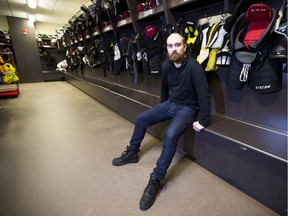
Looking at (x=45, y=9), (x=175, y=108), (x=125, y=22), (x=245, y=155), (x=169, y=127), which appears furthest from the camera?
(x=45, y=9)

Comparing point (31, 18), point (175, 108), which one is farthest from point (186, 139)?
point (31, 18)

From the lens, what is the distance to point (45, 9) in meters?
5.89

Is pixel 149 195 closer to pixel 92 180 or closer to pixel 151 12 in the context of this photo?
pixel 92 180

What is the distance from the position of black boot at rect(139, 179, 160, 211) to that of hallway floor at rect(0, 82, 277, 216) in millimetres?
40

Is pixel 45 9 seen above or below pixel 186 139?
above

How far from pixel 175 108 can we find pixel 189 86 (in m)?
0.25

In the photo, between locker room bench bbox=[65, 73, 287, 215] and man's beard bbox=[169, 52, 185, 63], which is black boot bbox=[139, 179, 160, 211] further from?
man's beard bbox=[169, 52, 185, 63]

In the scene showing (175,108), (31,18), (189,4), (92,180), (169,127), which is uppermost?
(31,18)

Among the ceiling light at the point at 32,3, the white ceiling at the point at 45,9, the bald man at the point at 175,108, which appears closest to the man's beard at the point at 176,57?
the bald man at the point at 175,108

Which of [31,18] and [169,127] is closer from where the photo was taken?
[169,127]

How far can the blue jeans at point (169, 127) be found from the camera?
138 centimetres

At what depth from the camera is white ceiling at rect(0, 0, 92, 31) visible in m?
5.18

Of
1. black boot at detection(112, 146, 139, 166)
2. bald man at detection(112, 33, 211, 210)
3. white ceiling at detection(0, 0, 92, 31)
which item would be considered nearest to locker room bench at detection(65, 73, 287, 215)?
bald man at detection(112, 33, 211, 210)

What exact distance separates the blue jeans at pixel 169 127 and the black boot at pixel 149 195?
5 centimetres
